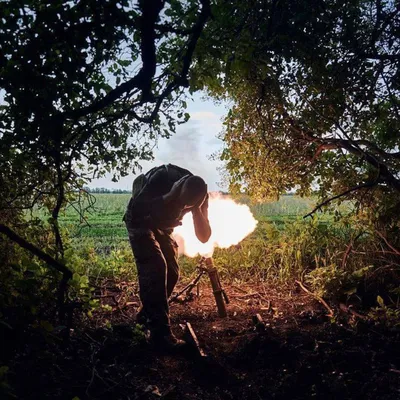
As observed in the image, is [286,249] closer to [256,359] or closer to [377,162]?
[377,162]

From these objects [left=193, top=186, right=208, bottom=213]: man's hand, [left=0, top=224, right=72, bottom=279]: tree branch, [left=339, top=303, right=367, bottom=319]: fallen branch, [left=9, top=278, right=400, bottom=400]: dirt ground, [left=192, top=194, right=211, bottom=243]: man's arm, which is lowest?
[left=9, top=278, right=400, bottom=400]: dirt ground

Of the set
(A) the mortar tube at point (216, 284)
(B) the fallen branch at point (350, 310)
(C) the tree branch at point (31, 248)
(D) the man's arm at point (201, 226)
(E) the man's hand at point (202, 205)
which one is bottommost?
(B) the fallen branch at point (350, 310)

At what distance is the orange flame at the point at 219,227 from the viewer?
218 inches

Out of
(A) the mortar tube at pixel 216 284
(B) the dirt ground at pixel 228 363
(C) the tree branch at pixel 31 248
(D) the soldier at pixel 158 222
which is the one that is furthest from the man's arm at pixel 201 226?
(C) the tree branch at pixel 31 248

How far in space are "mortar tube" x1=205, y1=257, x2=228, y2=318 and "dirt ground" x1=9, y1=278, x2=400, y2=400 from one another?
148 mm

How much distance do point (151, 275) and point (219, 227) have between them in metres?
1.94

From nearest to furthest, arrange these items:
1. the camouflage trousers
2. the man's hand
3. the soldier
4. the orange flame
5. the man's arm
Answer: the soldier < the camouflage trousers < the man's hand < the man's arm < the orange flame

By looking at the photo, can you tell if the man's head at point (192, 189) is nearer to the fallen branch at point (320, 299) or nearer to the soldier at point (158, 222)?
the soldier at point (158, 222)

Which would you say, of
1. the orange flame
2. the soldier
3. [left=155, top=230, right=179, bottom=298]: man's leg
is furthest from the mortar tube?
the soldier

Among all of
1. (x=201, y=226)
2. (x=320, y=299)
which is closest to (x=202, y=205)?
(x=201, y=226)

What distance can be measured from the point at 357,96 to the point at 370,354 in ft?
9.55

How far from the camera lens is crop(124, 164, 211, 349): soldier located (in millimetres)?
4457

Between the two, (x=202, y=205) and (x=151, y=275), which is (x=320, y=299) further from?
(x=151, y=275)

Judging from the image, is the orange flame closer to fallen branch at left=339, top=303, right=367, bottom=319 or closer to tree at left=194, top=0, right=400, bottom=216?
tree at left=194, top=0, right=400, bottom=216
